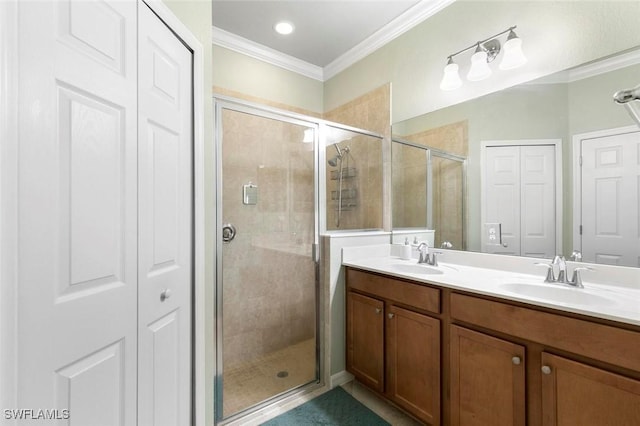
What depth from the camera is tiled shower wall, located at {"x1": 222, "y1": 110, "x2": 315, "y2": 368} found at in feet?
6.15

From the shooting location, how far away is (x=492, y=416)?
1.23m

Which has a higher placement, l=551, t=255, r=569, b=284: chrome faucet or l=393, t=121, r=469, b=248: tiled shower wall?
l=393, t=121, r=469, b=248: tiled shower wall

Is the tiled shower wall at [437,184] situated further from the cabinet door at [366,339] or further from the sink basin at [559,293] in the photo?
the cabinet door at [366,339]

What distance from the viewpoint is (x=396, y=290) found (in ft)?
5.42

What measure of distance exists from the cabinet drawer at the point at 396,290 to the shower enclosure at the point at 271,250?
0.32 meters

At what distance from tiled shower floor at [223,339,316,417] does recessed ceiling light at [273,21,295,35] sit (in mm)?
2446

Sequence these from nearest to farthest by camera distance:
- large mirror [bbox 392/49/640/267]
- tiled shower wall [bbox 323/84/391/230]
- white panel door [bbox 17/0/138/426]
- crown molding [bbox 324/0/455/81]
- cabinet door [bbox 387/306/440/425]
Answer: white panel door [bbox 17/0/138/426]
large mirror [bbox 392/49/640/267]
cabinet door [bbox 387/306/440/425]
crown molding [bbox 324/0/455/81]
tiled shower wall [bbox 323/84/391/230]

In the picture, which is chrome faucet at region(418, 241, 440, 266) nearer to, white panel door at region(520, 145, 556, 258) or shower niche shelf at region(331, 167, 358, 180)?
white panel door at region(520, 145, 556, 258)

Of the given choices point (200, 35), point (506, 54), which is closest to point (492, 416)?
point (506, 54)

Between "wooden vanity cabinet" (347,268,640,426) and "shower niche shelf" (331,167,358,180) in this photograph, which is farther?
"shower niche shelf" (331,167,358,180)

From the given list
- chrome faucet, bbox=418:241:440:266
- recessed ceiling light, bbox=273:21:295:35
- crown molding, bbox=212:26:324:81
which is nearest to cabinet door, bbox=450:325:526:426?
chrome faucet, bbox=418:241:440:266

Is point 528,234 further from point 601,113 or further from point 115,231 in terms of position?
point 115,231

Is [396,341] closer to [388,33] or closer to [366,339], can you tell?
[366,339]

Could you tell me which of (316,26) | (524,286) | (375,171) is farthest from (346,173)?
(524,286)
